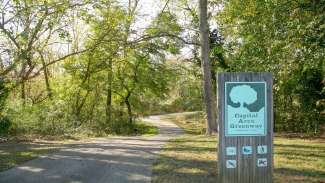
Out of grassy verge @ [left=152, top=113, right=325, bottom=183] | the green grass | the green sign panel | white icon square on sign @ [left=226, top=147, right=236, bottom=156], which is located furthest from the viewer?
the green grass

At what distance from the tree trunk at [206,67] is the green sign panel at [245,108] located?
1487cm

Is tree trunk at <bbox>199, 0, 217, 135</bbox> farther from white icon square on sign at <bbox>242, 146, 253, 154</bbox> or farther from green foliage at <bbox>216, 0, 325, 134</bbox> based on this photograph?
white icon square on sign at <bbox>242, 146, 253, 154</bbox>

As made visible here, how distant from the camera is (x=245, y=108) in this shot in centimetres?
862

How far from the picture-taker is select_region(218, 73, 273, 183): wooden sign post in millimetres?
8633

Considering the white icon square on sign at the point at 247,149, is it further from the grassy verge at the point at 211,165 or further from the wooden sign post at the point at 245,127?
the grassy verge at the point at 211,165

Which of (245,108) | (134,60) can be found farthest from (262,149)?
(134,60)

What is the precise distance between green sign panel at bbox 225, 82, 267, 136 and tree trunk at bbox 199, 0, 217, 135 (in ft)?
48.8

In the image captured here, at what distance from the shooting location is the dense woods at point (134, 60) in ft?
55.4

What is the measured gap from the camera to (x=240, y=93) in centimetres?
866

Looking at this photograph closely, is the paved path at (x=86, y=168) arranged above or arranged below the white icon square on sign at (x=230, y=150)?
below

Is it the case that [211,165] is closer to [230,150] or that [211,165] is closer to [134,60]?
[230,150]

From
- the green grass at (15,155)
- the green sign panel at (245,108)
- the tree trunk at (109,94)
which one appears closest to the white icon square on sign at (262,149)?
the green sign panel at (245,108)

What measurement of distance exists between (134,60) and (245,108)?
32.9m

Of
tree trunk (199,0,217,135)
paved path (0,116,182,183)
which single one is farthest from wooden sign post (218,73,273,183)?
tree trunk (199,0,217,135)
